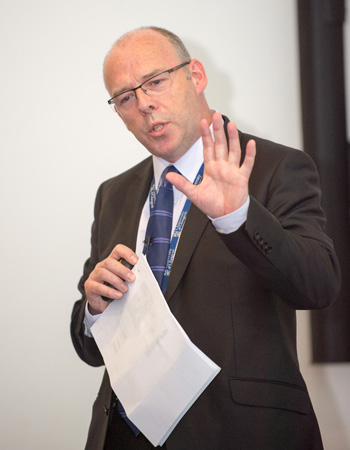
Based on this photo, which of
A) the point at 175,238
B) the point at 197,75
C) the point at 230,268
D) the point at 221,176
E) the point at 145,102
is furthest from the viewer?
the point at 197,75

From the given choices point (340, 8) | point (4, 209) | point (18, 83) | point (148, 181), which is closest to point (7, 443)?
point (4, 209)

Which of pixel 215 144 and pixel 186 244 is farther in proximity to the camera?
pixel 186 244

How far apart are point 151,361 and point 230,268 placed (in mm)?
317

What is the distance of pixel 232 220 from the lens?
1165 millimetres

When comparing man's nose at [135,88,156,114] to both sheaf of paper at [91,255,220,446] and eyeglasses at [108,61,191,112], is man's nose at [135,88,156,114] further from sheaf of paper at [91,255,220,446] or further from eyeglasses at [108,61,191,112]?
sheaf of paper at [91,255,220,446]

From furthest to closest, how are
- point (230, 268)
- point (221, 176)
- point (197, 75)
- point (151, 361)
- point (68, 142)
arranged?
point (68, 142) < point (197, 75) < point (230, 268) < point (151, 361) < point (221, 176)

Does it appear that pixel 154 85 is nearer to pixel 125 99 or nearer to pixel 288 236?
pixel 125 99

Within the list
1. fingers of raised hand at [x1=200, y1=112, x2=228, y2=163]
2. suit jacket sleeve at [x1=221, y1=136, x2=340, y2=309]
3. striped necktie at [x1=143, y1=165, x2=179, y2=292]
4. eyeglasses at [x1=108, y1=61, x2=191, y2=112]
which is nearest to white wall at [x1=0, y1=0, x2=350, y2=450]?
eyeglasses at [x1=108, y1=61, x2=191, y2=112]

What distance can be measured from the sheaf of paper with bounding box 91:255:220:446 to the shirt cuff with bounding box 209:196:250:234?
24 centimetres

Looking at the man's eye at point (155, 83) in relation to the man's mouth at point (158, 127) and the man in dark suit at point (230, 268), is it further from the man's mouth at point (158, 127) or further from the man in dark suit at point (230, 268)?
the man's mouth at point (158, 127)

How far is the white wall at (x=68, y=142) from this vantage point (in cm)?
234

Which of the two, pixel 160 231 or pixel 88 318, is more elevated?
pixel 160 231

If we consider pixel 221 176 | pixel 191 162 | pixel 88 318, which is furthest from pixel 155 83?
pixel 88 318

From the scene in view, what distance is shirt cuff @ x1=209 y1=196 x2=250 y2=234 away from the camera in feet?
3.80
